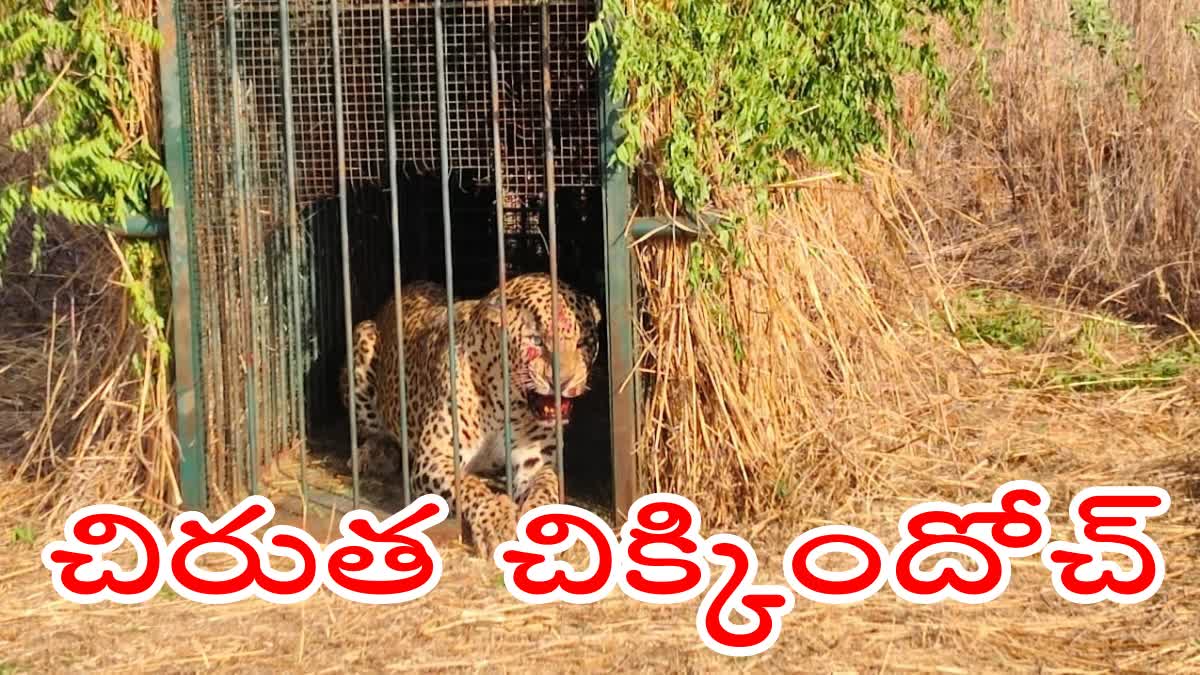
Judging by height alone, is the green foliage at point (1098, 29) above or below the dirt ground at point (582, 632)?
above

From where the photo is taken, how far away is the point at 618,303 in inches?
215

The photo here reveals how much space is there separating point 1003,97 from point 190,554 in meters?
6.22

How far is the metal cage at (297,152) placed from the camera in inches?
214

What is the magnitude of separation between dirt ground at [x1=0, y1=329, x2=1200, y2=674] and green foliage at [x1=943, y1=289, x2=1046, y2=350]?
2518 millimetres

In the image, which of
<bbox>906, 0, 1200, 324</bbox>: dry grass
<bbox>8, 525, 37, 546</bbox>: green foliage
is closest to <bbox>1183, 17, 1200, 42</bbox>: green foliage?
<bbox>906, 0, 1200, 324</bbox>: dry grass

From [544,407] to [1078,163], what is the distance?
15.5ft

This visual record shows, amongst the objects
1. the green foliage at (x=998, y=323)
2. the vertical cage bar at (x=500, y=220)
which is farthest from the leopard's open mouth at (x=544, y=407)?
the green foliage at (x=998, y=323)

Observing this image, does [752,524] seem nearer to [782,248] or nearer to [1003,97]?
[782,248]

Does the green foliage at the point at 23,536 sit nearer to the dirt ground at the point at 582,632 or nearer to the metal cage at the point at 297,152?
the dirt ground at the point at 582,632

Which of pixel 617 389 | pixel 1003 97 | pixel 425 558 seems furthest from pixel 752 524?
pixel 1003 97

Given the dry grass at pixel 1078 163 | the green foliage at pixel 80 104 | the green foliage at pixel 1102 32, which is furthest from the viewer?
the green foliage at pixel 1102 32

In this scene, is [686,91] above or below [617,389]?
above

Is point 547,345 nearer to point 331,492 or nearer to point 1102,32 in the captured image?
point 331,492

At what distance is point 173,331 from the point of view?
563 cm
